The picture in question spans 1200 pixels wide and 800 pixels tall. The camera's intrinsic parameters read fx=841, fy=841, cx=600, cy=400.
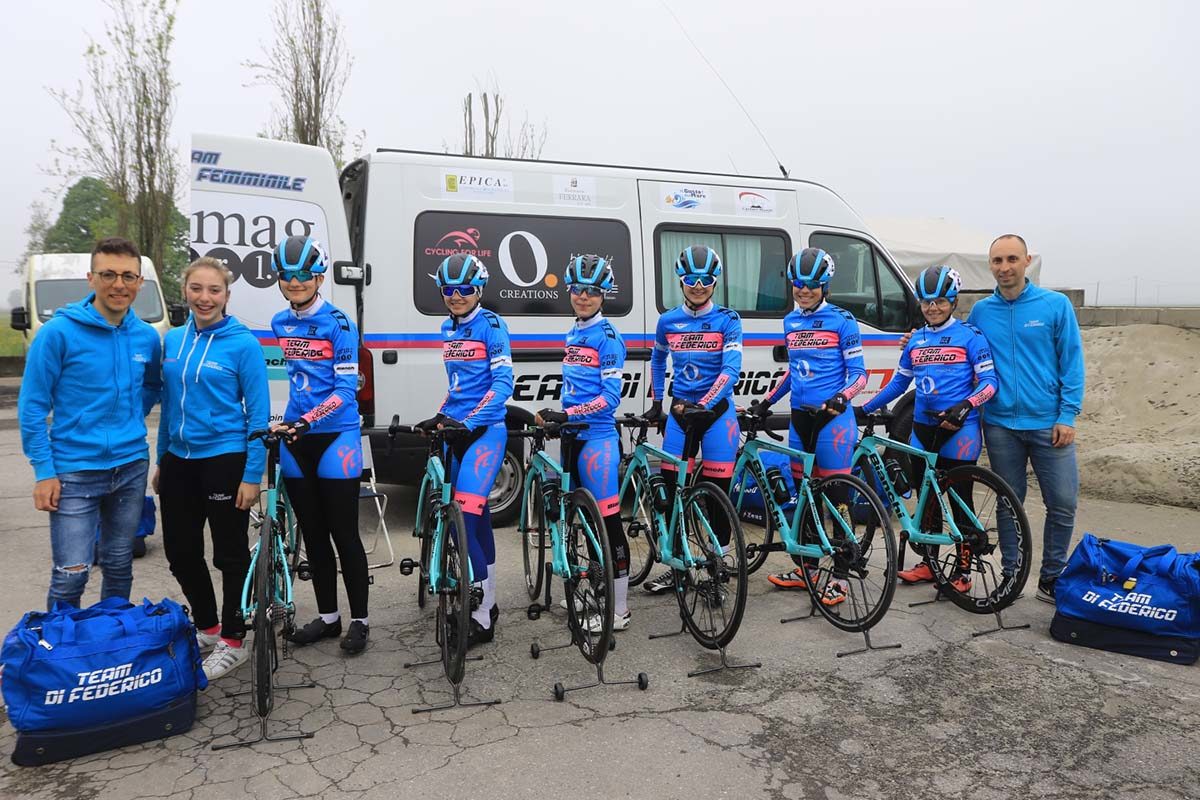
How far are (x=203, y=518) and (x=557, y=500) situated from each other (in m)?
1.71

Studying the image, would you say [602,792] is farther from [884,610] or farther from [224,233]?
[224,233]

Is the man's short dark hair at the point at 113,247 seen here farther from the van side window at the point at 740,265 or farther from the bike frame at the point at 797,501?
the van side window at the point at 740,265

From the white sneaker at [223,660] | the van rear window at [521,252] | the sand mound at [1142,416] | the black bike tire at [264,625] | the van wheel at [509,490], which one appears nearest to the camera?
the black bike tire at [264,625]

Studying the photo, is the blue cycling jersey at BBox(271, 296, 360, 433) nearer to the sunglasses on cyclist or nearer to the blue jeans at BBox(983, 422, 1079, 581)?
the sunglasses on cyclist

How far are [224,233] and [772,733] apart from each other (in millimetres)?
4822

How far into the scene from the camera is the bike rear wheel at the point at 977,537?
469 centimetres

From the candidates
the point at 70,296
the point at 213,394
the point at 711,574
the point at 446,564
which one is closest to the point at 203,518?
the point at 213,394

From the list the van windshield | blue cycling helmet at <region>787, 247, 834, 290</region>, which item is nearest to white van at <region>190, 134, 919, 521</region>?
blue cycling helmet at <region>787, 247, 834, 290</region>

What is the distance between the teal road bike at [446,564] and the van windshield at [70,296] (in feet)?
36.9

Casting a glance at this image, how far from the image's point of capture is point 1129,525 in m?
7.11

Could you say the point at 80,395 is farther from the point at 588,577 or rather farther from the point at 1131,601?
the point at 1131,601

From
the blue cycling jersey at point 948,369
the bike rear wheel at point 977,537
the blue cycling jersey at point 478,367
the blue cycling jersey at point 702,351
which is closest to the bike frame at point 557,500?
the blue cycling jersey at point 478,367

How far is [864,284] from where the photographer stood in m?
7.72

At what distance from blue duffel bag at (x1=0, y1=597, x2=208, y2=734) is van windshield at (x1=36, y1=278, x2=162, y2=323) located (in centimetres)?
1154
